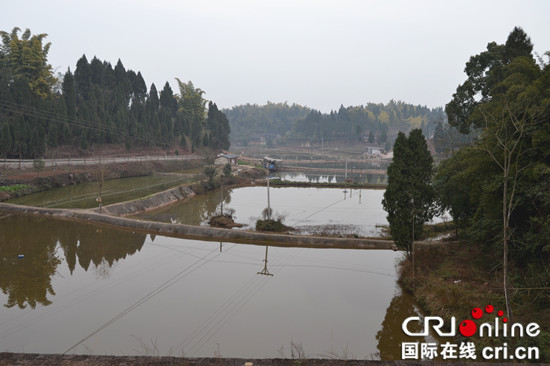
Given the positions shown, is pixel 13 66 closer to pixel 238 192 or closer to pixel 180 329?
pixel 238 192

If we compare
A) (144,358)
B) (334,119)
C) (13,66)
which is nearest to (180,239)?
(144,358)

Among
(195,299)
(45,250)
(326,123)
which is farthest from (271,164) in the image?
(326,123)

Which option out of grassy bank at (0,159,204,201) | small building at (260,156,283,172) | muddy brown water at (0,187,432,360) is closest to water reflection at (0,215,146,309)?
muddy brown water at (0,187,432,360)

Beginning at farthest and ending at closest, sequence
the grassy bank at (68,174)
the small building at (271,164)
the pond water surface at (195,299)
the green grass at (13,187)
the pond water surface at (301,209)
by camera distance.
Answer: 1. the small building at (271,164)
2. the grassy bank at (68,174)
3. the green grass at (13,187)
4. the pond water surface at (301,209)
5. the pond water surface at (195,299)

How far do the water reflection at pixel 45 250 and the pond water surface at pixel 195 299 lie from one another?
0.07 meters

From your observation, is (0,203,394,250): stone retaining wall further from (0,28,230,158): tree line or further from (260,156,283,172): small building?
(260,156,283,172): small building

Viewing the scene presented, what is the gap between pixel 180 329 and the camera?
11.5 meters

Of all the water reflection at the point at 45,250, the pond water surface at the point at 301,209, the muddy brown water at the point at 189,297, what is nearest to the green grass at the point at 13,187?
the water reflection at the point at 45,250

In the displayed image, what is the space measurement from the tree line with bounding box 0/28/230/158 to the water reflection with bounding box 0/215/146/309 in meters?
19.5

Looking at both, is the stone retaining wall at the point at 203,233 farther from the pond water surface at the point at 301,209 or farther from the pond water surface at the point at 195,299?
the pond water surface at the point at 301,209

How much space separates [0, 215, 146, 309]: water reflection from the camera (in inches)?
571

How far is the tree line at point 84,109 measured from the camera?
4294 centimetres

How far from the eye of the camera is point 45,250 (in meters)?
19.3

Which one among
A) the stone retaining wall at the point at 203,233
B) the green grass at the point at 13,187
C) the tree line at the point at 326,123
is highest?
the tree line at the point at 326,123
